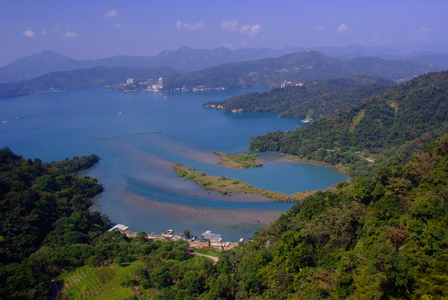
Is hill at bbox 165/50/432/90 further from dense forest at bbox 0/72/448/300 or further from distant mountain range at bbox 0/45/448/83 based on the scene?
dense forest at bbox 0/72/448/300

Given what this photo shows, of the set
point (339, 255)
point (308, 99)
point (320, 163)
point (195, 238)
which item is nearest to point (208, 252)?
point (195, 238)

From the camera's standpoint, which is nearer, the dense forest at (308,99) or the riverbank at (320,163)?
the riverbank at (320,163)

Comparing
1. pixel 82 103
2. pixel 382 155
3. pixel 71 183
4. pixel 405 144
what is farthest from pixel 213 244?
pixel 82 103

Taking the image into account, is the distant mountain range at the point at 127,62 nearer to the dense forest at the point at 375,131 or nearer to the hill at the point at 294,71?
the hill at the point at 294,71

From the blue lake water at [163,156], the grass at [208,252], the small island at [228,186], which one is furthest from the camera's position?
the small island at [228,186]

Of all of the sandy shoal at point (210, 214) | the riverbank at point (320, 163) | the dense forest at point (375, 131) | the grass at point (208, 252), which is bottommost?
the grass at point (208, 252)

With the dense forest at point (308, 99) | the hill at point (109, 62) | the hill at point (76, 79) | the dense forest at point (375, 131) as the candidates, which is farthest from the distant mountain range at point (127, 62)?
the dense forest at point (375, 131)

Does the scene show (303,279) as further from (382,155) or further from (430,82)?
(430,82)
